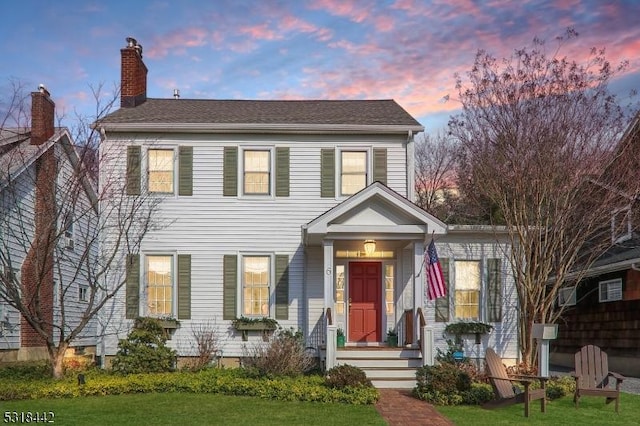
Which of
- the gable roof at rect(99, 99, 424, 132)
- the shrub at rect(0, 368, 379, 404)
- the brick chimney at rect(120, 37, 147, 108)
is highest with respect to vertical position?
the brick chimney at rect(120, 37, 147, 108)

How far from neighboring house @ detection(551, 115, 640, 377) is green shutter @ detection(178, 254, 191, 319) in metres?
9.13

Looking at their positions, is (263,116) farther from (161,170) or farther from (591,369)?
(591,369)

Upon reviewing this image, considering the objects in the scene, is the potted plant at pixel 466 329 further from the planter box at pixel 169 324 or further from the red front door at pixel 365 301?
the planter box at pixel 169 324

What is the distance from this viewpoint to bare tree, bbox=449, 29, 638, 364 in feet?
55.4

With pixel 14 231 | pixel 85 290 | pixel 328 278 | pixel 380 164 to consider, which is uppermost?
pixel 380 164

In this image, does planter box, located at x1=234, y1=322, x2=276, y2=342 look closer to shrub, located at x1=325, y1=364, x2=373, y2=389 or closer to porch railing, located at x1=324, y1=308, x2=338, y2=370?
porch railing, located at x1=324, y1=308, x2=338, y2=370

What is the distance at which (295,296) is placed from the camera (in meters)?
17.4

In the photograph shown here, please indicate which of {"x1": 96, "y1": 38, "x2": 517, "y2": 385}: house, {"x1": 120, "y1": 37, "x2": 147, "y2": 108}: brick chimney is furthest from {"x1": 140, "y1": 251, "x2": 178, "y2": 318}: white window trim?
{"x1": 120, "y1": 37, "x2": 147, "y2": 108}: brick chimney

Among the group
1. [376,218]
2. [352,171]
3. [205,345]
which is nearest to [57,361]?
[205,345]

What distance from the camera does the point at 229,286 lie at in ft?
57.2

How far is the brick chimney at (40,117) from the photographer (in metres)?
20.4

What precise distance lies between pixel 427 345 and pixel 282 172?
Answer: 5.48 meters

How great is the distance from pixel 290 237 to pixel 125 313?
14.0 ft

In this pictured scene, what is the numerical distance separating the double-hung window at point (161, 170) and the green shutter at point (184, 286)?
1.69 metres
